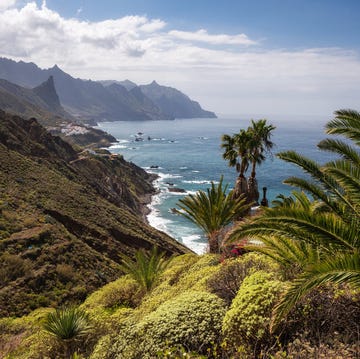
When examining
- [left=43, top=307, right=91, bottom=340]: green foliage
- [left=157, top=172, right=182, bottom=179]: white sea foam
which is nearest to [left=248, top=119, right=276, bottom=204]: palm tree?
[left=43, top=307, right=91, bottom=340]: green foliage

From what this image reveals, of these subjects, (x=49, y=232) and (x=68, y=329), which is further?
(x=49, y=232)

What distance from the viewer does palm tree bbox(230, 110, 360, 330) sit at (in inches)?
255

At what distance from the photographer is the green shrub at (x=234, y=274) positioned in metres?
10.6

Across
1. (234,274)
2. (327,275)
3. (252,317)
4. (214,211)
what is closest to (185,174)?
(214,211)

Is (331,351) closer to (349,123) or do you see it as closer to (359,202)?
(359,202)

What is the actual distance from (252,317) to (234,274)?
11.0 feet

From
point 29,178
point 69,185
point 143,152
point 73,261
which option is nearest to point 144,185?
point 69,185

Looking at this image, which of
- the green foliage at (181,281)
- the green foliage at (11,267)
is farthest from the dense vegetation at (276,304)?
the green foliage at (11,267)

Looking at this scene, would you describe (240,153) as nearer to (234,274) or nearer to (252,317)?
(234,274)

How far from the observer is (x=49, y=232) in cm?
3042

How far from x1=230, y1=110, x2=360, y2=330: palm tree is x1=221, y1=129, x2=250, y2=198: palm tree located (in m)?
11.8

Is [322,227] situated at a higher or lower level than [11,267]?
higher

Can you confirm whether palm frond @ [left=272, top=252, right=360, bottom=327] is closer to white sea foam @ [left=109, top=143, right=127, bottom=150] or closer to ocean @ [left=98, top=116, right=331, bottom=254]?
ocean @ [left=98, top=116, right=331, bottom=254]

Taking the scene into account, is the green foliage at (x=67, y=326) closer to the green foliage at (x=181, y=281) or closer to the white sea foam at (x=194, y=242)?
the green foliage at (x=181, y=281)
